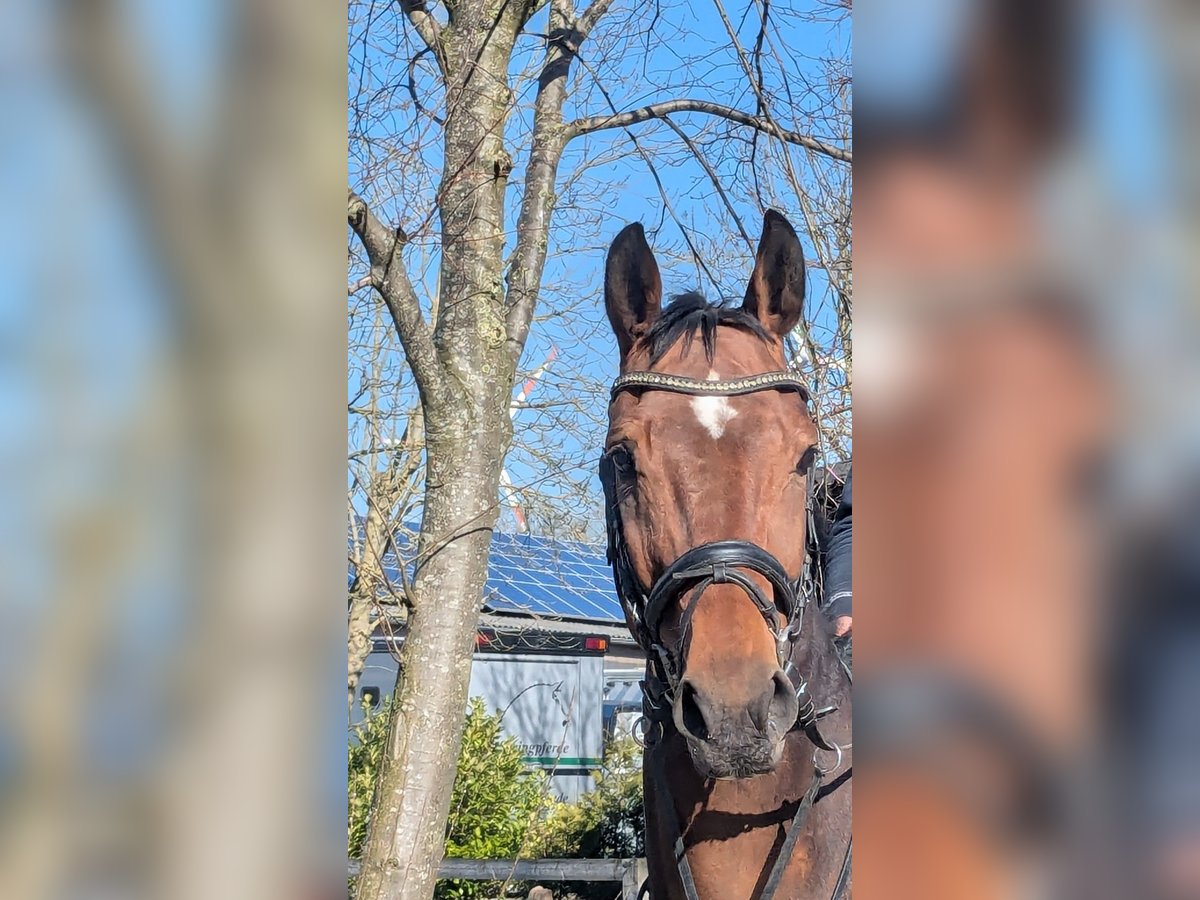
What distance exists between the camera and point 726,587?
100 inches

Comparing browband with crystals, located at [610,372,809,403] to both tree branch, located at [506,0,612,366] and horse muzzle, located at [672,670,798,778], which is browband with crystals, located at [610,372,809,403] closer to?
horse muzzle, located at [672,670,798,778]

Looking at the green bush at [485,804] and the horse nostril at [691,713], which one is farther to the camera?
the green bush at [485,804]

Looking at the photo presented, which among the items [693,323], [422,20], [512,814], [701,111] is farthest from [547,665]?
[693,323]

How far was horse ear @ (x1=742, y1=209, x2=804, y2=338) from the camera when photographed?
3189mm

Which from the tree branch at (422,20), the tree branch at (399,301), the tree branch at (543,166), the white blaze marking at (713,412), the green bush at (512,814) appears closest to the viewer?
the white blaze marking at (713,412)

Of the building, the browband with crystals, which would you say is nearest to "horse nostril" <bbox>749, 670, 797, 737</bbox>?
the browband with crystals

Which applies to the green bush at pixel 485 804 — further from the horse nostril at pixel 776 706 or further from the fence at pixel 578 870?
the horse nostril at pixel 776 706

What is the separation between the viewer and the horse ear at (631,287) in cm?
331

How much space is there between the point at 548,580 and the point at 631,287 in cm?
1247

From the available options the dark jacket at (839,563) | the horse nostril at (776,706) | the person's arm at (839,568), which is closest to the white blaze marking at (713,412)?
the horse nostril at (776,706)

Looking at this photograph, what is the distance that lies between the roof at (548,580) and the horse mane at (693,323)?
29.6 ft
